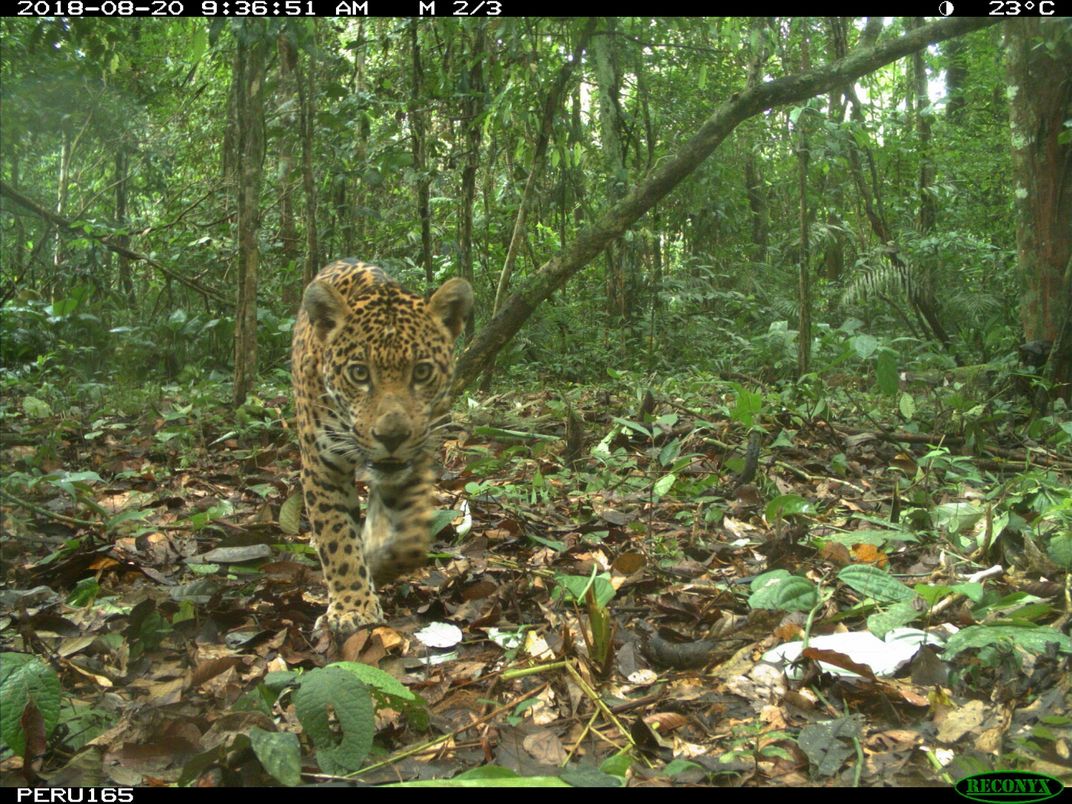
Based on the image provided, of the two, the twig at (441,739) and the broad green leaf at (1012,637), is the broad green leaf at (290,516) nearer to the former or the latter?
the twig at (441,739)

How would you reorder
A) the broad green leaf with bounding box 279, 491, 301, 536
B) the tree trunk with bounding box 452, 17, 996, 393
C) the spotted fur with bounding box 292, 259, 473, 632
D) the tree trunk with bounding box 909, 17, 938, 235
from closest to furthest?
the tree trunk with bounding box 452, 17, 996, 393, the spotted fur with bounding box 292, 259, 473, 632, the broad green leaf with bounding box 279, 491, 301, 536, the tree trunk with bounding box 909, 17, 938, 235

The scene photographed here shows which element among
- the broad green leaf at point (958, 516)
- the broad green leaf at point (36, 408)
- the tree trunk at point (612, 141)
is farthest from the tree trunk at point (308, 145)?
the broad green leaf at point (958, 516)

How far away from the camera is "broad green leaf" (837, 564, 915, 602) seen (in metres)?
2.94

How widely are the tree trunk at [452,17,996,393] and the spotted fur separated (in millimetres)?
895

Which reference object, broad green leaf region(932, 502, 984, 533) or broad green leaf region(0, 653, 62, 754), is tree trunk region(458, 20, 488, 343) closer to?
broad green leaf region(0, 653, 62, 754)

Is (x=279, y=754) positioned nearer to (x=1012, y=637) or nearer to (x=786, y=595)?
(x=786, y=595)

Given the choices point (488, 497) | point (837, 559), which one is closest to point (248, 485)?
point (488, 497)

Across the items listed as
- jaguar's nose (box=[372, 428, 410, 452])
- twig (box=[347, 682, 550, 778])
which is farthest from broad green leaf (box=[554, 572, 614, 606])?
jaguar's nose (box=[372, 428, 410, 452])

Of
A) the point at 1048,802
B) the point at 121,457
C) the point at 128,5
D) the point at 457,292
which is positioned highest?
the point at 128,5

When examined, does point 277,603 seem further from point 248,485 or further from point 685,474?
point 685,474

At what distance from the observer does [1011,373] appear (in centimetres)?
604

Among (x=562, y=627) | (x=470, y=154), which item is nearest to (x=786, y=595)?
(x=562, y=627)

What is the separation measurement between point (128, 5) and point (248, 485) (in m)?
3.56

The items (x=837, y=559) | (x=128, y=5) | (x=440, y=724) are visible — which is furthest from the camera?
(x=837, y=559)
